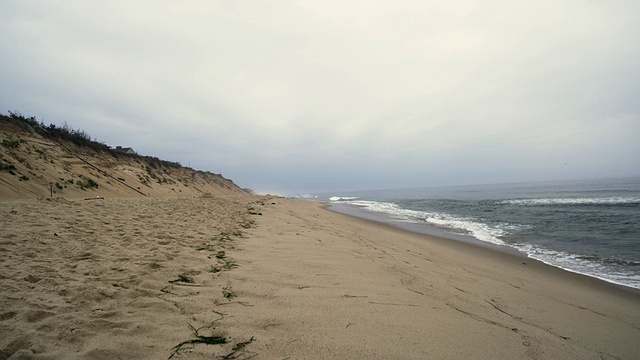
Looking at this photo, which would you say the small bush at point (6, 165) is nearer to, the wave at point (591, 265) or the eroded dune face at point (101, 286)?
the eroded dune face at point (101, 286)

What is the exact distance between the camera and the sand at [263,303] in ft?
6.47

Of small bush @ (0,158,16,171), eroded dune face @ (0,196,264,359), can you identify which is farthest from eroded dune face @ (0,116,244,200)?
eroded dune face @ (0,196,264,359)

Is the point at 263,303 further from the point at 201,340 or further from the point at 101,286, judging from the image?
the point at 101,286

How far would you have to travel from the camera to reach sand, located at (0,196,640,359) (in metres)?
1.97

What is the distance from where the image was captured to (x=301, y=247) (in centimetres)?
529

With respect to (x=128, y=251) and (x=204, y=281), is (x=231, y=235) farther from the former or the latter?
(x=204, y=281)

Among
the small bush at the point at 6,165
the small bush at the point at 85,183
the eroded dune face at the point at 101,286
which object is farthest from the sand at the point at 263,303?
the small bush at the point at 85,183

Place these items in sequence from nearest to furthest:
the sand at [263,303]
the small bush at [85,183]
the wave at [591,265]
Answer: the sand at [263,303] → the wave at [591,265] → the small bush at [85,183]

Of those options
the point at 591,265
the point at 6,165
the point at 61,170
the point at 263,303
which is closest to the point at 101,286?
the point at 263,303

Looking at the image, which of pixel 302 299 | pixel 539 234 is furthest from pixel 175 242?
pixel 539 234

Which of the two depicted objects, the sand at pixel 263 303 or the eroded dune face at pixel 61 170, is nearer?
the sand at pixel 263 303

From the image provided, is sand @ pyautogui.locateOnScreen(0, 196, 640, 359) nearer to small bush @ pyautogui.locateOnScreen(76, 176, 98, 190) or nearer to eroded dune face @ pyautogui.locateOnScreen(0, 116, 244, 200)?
eroded dune face @ pyautogui.locateOnScreen(0, 116, 244, 200)

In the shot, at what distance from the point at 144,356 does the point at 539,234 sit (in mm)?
13183

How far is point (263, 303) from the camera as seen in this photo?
2.69 meters
